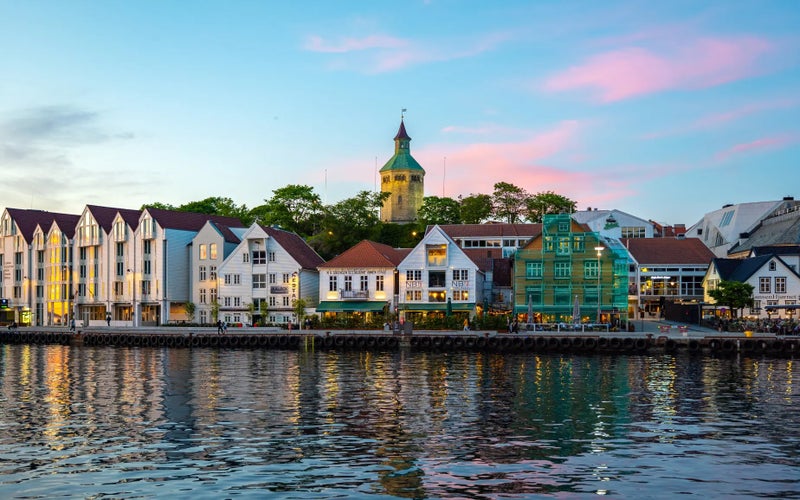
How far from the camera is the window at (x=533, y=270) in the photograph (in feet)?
311

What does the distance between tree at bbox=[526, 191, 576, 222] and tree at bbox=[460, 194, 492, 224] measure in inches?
322

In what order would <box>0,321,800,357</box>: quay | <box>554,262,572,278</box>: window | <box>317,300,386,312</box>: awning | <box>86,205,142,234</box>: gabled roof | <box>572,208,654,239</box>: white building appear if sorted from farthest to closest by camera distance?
1. <box>572,208,654,239</box>: white building
2. <box>86,205,142,234</box>: gabled roof
3. <box>317,300,386,312</box>: awning
4. <box>554,262,572,278</box>: window
5. <box>0,321,800,357</box>: quay

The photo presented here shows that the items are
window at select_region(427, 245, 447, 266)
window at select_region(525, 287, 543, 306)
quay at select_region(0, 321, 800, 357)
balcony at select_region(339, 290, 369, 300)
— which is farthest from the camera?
balcony at select_region(339, 290, 369, 300)

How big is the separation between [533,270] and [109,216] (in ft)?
206

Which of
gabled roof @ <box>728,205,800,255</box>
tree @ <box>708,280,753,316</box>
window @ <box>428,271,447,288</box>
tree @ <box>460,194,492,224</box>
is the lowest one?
tree @ <box>708,280,753,316</box>

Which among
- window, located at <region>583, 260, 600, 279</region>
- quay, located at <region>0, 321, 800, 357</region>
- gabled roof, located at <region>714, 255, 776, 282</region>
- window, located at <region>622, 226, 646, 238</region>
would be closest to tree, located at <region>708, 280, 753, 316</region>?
quay, located at <region>0, 321, 800, 357</region>

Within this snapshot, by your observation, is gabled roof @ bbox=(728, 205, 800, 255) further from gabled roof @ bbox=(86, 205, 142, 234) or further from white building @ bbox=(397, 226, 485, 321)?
gabled roof @ bbox=(86, 205, 142, 234)

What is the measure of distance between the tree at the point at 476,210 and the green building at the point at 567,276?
2480 inches

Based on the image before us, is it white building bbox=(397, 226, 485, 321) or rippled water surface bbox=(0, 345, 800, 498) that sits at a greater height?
white building bbox=(397, 226, 485, 321)

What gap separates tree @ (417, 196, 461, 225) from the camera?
16057 cm

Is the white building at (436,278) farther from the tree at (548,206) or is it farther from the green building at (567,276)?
the tree at (548,206)

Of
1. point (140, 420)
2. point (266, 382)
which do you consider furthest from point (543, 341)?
point (140, 420)

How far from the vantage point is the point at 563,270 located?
93812 millimetres

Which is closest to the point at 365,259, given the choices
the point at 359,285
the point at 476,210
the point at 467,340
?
the point at 359,285
